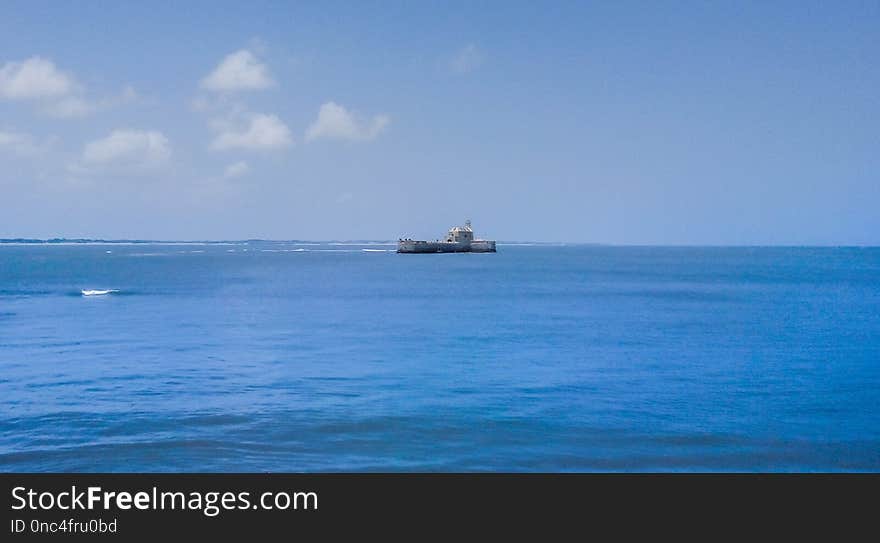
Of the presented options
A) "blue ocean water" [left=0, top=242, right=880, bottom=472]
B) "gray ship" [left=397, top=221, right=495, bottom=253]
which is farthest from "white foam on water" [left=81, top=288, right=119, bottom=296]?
"gray ship" [left=397, top=221, right=495, bottom=253]

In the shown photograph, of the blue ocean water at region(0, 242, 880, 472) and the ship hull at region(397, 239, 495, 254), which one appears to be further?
the ship hull at region(397, 239, 495, 254)

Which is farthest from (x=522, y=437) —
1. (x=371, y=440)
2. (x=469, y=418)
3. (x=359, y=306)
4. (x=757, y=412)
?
(x=359, y=306)

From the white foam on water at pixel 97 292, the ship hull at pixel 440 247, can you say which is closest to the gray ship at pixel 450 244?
the ship hull at pixel 440 247

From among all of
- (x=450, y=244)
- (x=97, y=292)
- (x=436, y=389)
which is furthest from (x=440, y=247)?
(x=436, y=389)

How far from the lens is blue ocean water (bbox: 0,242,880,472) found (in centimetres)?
1535

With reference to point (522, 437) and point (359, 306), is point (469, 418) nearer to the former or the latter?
point (522, 437)

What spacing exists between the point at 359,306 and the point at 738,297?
109ft

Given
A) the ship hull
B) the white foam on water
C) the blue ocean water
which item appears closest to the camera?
the blue ocean water

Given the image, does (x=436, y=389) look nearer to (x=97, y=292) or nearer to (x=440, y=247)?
(x=97, y=292)

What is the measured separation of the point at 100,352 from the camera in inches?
1151

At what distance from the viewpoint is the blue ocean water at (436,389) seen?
15.4 m

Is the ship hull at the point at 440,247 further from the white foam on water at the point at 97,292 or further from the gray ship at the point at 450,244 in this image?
the white foam on water at the point at 97,292

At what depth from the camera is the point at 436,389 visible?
2223 cm

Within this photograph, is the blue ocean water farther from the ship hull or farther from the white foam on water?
the ship hull
